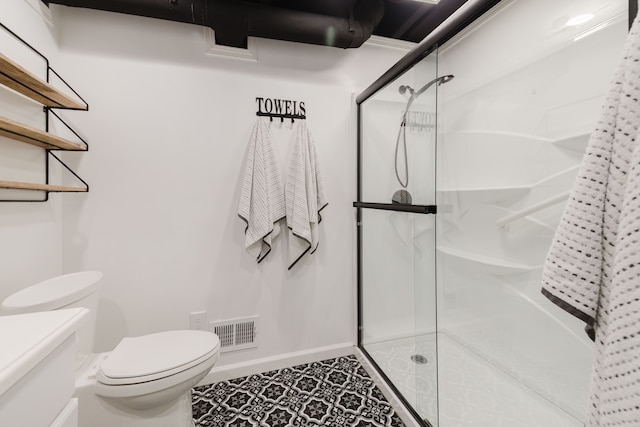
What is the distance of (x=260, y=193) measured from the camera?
5.67 feet

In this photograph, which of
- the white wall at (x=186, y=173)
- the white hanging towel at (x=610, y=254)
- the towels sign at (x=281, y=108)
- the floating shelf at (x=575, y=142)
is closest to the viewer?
the white hanging towel at (x=610, y=254)

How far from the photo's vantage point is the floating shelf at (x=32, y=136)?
1.03 metres

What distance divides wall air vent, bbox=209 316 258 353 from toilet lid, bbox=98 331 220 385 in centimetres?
39

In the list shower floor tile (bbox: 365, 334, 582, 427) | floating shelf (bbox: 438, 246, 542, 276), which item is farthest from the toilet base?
floating shelf (bbox: 438, 246, 542, 276)

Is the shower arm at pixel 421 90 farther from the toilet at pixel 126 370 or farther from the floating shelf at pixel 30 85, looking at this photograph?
the floating shelf at pixel 30 85

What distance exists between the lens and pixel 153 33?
166 centimetres

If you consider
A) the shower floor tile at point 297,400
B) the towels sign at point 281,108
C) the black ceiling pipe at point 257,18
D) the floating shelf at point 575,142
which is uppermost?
the black ceiling pipe at point 257,18

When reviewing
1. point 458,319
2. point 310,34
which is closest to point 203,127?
point 310,34

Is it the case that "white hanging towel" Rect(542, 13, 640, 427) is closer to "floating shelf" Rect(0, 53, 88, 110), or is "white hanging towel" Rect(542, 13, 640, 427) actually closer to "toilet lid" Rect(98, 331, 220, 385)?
"toilet lid" Rect(98, 331, 220, 385)

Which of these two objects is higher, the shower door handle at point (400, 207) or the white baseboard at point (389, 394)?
the shower door handle at point (400, 207)

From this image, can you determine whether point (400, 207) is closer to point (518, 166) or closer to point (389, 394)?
point (518, 166)

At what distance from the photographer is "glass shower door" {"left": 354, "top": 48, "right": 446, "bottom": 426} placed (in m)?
1.36

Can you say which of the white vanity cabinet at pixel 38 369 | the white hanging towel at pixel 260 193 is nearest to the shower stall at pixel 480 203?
the white hanging towel at pixel 260 193

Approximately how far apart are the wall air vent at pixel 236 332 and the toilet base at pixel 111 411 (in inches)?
20.6
